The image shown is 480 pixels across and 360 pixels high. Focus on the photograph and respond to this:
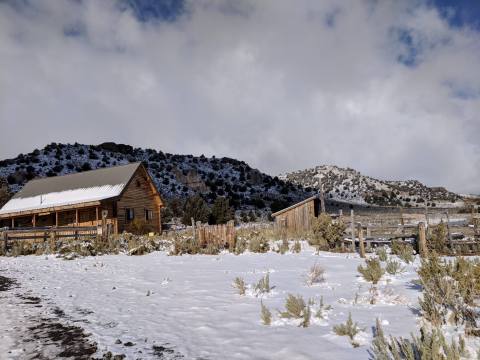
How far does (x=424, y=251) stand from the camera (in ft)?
40.5

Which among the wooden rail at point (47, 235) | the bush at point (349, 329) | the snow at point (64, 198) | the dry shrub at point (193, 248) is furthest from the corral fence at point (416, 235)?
the snow at point (64, 198)

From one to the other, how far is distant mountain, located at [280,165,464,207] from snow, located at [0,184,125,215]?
4066 cm

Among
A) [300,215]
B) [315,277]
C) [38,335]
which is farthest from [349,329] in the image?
[300,215]

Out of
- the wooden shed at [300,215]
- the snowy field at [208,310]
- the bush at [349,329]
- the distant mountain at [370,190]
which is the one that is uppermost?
the distant mountain at [370,190]

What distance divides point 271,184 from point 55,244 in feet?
182

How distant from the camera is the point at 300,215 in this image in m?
30.1

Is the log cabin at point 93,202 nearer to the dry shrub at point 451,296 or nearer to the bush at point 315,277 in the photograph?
the bush at point 315,277

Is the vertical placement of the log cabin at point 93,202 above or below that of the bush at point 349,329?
above

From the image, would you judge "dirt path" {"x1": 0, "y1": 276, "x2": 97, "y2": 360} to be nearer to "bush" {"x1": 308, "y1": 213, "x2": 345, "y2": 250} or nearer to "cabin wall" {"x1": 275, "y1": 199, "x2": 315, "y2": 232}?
"bush" {"x1": 308, "y1": 213, "x2": 345, "y2": 250}

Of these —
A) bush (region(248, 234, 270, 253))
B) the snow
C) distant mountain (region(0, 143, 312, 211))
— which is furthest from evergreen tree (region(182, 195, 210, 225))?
bush (region(248, 234, 270, 253))

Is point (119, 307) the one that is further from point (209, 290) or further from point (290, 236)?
point (290, 236)

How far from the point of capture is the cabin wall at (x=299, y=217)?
97.0 ft

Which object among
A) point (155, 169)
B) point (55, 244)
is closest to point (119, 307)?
point (55, 244)

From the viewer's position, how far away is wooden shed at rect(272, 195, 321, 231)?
97.1 ft
